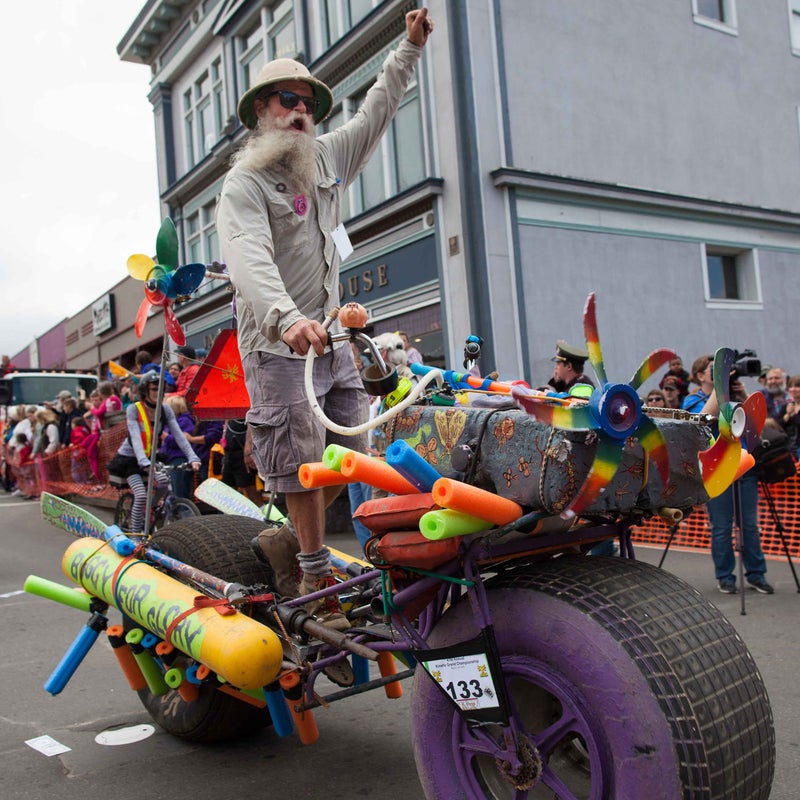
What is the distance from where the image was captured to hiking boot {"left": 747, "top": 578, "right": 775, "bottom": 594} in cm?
588

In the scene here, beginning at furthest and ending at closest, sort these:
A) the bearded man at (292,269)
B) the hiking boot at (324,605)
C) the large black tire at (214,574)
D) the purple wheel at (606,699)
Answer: the large black tire at (214,574) < the bearded man at (292,269) < the hiking boot at (324,605) < the purple wheel at (606,699)

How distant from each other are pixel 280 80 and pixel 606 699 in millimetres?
2409

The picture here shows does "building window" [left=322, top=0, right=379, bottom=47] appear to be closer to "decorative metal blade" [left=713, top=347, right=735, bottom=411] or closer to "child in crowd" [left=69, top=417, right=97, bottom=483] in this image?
"child in crowd" [left=69, top=417, right=97, bottom=483]

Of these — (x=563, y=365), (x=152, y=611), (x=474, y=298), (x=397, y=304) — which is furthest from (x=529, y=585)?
(x=397, y=304)

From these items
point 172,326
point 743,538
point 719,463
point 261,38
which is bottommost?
point 743,538

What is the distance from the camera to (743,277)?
16.3 metres

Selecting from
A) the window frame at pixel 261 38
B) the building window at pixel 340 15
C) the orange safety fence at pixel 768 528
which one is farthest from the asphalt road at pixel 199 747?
the window frame at pixel 261 38

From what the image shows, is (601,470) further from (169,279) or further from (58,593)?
(58,593)

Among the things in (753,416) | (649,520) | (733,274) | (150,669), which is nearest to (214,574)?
(150,669)

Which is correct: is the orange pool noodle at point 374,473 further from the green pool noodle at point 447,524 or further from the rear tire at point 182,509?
the rear tire at point 182,509

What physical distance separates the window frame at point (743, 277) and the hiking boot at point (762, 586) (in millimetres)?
10471

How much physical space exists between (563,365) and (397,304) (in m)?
8.77

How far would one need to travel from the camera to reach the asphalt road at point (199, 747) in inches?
114

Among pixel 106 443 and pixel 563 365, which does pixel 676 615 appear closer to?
pixel 563 365
